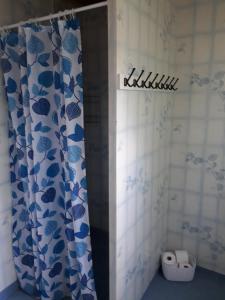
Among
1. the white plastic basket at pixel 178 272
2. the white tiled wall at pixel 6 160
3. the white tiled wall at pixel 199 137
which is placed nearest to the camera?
the white tiled wall at pixel 6 160

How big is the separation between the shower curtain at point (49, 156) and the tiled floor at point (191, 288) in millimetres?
564

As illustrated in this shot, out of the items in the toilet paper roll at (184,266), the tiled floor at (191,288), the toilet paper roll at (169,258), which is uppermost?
the toilet paper roll at (169,258)

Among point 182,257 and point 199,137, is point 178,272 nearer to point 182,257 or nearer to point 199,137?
point 182,257

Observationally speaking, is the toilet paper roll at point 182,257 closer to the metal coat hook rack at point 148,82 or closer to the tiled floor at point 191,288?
the tiled floor at point 191,288

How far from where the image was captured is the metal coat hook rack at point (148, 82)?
4.11 ft

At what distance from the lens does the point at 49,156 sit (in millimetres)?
1493

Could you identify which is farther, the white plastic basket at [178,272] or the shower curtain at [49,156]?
the white plastic basket at [178,272]

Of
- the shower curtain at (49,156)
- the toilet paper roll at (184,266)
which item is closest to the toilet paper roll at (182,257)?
the toilet paper roll at (184,266)

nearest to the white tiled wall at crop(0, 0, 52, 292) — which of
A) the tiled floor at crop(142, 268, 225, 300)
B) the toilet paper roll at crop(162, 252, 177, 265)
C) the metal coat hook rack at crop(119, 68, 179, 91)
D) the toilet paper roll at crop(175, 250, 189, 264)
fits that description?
the metal coat hook rack at crop(119, 68, 179, 91)

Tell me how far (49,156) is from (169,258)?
124cm

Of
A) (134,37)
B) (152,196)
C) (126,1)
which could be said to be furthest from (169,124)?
(126,1)

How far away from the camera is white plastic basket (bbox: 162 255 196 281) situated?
6.25ft

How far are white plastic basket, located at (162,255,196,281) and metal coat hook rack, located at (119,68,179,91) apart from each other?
130 cm

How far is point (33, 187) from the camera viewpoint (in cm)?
152
